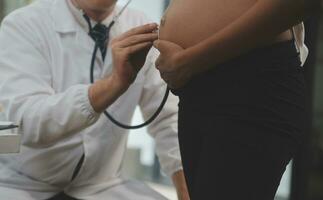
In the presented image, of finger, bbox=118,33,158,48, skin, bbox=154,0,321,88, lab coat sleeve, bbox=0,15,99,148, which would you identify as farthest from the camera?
lab coat sleeve, bbox=0,15,99,148

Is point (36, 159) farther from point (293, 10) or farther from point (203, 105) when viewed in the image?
point (293, 10)

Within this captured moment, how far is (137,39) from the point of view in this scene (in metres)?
1.15

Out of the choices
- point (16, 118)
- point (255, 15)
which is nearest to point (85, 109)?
point (16, 118)

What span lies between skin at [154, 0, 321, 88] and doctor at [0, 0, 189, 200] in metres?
0.32

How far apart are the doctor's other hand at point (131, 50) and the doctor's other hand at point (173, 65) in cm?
20

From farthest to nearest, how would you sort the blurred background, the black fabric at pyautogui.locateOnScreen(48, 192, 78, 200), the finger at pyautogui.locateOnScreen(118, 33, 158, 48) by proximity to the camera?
the blurred background < the black fabric at pyautogui.locateOnScreen(48, 192, 78, 200) < the finger at pyautogui.locateOnScreen(118, 33, 158, 48)

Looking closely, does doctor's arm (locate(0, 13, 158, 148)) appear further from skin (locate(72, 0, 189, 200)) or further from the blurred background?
the blurred background

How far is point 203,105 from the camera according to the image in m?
0.88

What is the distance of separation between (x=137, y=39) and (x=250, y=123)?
42 cm

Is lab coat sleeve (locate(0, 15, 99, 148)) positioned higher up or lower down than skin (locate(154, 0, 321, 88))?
lower down

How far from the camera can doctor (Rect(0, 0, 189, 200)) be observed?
1300 millimetres

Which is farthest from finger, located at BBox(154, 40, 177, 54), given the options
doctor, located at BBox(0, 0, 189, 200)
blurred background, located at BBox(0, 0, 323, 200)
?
blurred background, located at BBox(0, 0, 323, 200)

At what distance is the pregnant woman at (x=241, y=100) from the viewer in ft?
2.71

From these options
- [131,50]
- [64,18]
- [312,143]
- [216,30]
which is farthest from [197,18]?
[312,143]
